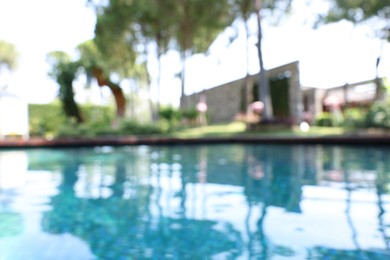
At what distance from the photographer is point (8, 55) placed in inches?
1556

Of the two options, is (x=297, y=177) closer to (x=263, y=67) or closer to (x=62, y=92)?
(x=263, y=67)

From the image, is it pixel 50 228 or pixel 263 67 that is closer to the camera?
pixel 50 228

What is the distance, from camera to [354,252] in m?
2.47

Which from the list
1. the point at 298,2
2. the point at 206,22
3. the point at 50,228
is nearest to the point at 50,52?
the point at 206,22

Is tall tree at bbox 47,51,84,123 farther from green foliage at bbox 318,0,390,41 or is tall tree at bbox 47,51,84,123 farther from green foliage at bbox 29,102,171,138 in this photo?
green foliage at bbox 318,0,390,41

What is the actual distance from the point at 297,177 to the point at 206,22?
1446 cm

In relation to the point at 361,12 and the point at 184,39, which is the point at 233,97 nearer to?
the point at 184,39

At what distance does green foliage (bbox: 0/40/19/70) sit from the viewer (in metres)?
39.0

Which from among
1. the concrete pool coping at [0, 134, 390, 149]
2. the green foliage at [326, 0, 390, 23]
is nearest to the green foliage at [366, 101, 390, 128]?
the concrete pool coping at [0, 134, 390, 149]

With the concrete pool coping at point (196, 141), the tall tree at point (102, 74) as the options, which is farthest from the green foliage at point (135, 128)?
the tall tree at point (102, 74)

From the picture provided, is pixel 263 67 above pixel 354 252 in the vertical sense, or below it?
above

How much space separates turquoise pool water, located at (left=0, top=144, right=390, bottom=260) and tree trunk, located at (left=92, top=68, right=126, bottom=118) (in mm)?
12483

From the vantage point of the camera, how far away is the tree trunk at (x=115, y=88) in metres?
18.3

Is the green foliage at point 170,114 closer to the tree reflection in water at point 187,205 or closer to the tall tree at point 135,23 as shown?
the tall tree at point 135,23
